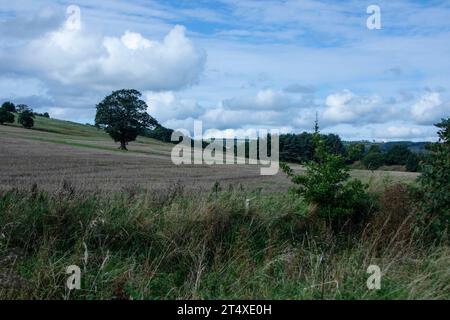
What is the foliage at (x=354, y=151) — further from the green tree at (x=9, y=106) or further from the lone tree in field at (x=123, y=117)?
the green tree at (x=9, y=106)

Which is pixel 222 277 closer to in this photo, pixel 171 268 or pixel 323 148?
pixel 171 268

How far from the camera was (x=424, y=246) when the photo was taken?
801 centimetres

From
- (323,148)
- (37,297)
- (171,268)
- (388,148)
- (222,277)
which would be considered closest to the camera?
(37,297)

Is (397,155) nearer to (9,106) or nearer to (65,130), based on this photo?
(65,130)

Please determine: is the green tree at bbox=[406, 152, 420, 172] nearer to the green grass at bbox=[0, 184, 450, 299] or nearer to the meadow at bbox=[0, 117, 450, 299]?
the meadow at bbox=[0, 117, 450, 299]

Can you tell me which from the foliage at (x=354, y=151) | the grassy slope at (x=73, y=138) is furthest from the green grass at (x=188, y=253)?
the grassy slope at (x=73, y=138)

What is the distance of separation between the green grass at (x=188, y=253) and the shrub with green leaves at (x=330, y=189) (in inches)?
16.4

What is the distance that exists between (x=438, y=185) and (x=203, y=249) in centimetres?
406

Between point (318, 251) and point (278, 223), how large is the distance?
287 centimetres

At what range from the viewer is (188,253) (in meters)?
7.45

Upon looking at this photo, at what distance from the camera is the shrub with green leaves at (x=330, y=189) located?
35.0 ft

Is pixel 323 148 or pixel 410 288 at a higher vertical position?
pixel 323 148

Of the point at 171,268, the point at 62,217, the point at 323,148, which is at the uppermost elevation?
the point at 323,148
